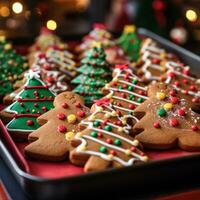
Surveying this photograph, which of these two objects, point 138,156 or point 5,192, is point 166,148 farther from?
point 5,192

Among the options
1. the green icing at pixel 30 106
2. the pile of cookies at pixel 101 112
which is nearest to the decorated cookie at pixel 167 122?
the pile of cookies at pixel 101 112

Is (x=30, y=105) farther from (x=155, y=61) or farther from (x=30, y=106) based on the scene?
(x=155, y=61)

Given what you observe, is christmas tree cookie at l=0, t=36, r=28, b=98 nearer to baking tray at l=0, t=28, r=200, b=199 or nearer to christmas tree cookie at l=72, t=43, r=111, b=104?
christmas tree cookie at l=72, t=43, r=111, b=104

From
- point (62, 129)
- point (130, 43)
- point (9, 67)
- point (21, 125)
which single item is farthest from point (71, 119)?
point (130, 43)

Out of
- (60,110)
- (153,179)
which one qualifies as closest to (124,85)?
(60,110)

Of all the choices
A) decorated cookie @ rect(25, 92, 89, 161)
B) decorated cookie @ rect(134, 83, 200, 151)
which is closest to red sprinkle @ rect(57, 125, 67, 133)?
decorated cookie @ rect(25, 92, 89, 161)

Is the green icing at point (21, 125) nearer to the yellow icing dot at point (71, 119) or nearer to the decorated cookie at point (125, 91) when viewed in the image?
the yellow icing dot at point (71, 119)
